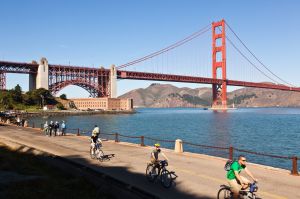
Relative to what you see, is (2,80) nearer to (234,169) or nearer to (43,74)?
(43,74)

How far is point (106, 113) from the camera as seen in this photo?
175000mm

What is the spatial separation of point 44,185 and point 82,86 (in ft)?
532

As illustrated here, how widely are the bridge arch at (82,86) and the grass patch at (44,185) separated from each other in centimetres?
14775

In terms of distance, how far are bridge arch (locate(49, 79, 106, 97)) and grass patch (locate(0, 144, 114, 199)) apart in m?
148

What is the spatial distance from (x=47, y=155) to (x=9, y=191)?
7320 millimetres

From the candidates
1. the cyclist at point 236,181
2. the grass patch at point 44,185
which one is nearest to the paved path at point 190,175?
the cyclist at point 236,181

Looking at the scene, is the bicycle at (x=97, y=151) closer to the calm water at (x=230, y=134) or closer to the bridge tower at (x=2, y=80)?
the calm water at (x=230, y=134)

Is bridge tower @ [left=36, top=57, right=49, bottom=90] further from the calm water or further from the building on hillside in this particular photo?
the calm water

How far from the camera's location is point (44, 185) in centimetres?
1330

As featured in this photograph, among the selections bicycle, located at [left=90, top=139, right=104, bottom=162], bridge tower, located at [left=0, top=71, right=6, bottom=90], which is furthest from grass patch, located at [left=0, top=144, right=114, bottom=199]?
bridge tower, located at [left=0, top=71, right=6, bottom=90]

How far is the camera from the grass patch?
1205cm

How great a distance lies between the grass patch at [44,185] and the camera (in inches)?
474

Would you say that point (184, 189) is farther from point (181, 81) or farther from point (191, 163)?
point (181, 81)

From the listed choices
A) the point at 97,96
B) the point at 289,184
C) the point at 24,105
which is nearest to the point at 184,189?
the point at 289,184
